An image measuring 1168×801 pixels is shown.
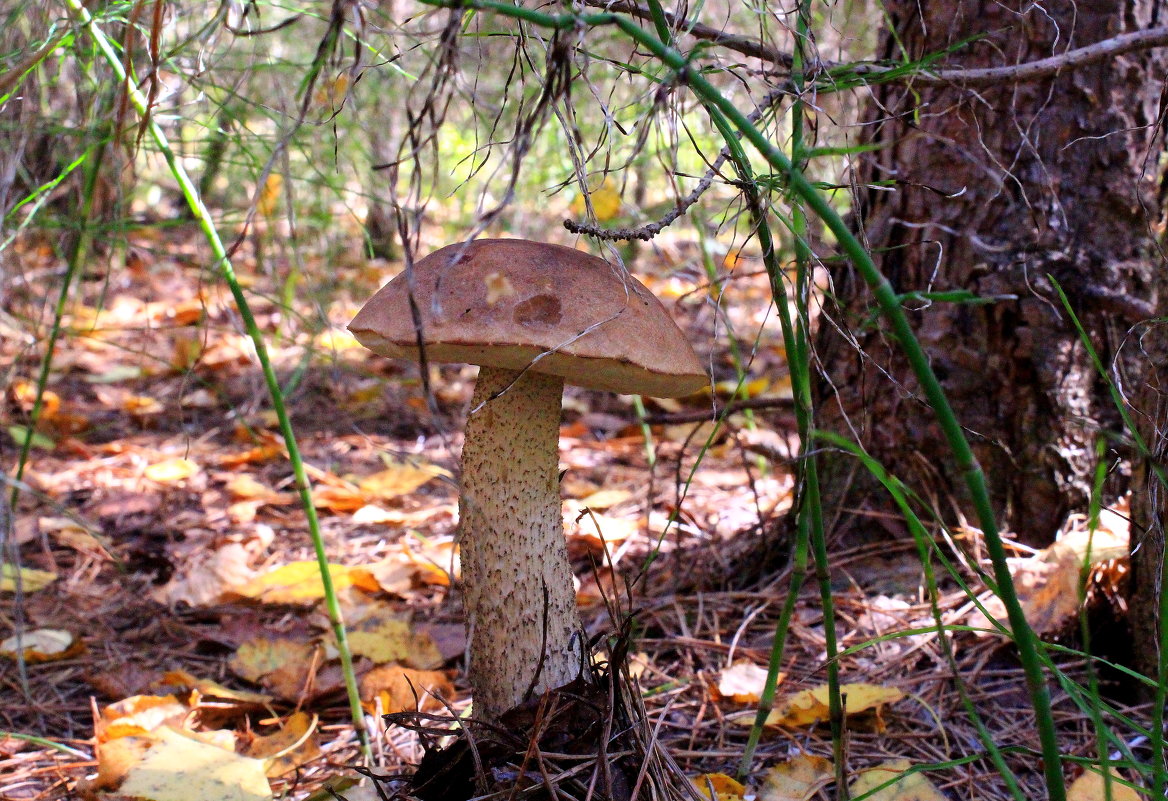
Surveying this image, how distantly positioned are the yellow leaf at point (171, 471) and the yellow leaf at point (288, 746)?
1.34 meters

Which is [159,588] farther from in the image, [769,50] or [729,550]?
[769,50]

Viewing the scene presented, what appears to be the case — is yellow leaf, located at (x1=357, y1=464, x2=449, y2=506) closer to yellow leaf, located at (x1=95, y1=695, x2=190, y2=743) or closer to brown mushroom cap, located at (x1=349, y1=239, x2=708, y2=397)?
yellow leaf, located at (x1=95, y1=695, x2=190, y2=743)

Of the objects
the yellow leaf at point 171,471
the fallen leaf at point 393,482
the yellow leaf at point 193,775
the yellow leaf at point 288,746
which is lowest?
the yellow leaf at point 288,746

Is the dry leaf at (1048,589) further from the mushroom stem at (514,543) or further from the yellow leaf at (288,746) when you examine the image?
the yellow leaf at (288,746)

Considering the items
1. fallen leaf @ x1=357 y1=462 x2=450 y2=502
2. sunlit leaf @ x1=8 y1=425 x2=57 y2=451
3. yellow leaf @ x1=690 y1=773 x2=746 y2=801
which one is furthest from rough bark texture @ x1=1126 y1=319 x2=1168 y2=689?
sunlit leaf @ x1=8 y1=425 x2=57 y2=451

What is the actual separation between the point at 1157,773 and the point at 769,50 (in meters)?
0.97

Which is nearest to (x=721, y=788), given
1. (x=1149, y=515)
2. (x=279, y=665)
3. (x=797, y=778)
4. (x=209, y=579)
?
(x=797, y=778)

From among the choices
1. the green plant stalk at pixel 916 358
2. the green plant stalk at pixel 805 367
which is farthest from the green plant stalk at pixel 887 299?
the green plant stalk at pixel 805 367

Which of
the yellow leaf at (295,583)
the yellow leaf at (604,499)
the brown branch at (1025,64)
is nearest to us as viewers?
the brown branch at (1025,64)

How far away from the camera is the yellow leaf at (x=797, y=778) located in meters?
1.30

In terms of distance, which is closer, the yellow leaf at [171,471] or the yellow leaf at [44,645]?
the yellow leaf at [44,645]

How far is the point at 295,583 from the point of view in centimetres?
210

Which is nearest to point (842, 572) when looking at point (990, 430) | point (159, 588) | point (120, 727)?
point (990, 430)

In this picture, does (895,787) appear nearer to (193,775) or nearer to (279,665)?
(193,775)
